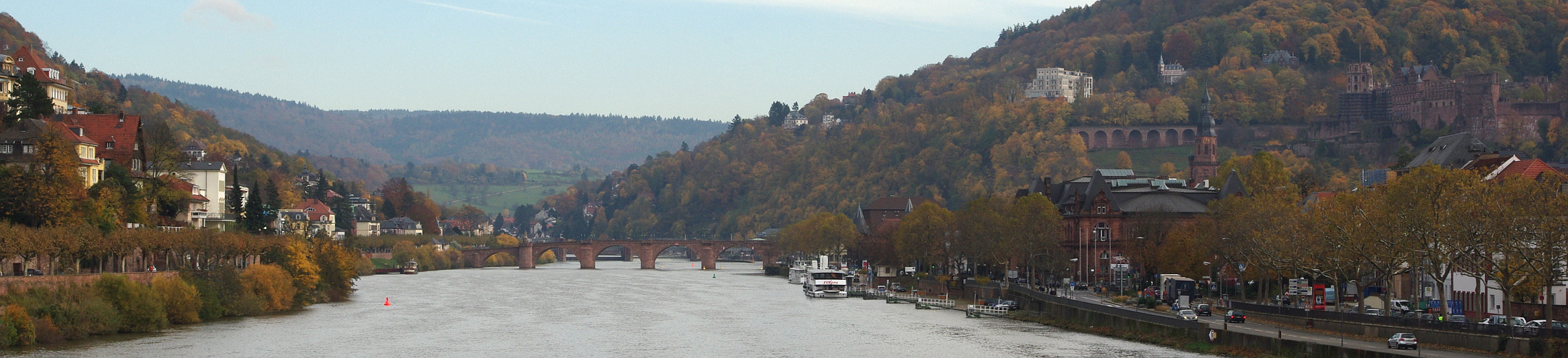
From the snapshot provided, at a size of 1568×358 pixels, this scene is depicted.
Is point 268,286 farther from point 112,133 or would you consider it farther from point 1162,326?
point 1162,326

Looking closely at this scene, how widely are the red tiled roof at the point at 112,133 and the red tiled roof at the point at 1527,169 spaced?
3035 inches

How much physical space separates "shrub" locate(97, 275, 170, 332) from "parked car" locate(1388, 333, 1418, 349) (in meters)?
55.7

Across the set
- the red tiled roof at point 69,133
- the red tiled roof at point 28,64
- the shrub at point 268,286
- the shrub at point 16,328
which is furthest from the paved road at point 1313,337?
the red tiled roof at point 28,64

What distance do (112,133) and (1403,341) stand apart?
75.9 metres

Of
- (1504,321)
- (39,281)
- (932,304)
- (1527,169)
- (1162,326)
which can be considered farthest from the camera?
(932,304)

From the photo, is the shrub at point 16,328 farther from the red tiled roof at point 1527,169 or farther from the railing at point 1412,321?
the red tiled roof at point 1527,169

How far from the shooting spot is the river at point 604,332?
244ft

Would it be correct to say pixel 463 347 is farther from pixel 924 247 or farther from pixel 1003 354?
pixel 924 247

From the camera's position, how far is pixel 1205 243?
315 ft

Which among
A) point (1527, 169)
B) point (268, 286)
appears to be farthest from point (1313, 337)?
point (268, 286)

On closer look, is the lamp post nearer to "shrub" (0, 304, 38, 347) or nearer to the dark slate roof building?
the dark slate roof building

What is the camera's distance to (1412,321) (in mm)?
62375

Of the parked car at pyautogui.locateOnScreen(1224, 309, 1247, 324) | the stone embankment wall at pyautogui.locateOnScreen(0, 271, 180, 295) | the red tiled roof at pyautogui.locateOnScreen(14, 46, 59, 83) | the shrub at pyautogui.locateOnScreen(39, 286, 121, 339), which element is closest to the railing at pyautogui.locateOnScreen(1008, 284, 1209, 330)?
the parked car at pyautogui.locateOnScreen(1224, 309, 1247, 324)

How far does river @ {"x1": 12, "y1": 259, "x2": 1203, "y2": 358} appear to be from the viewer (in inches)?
2926
